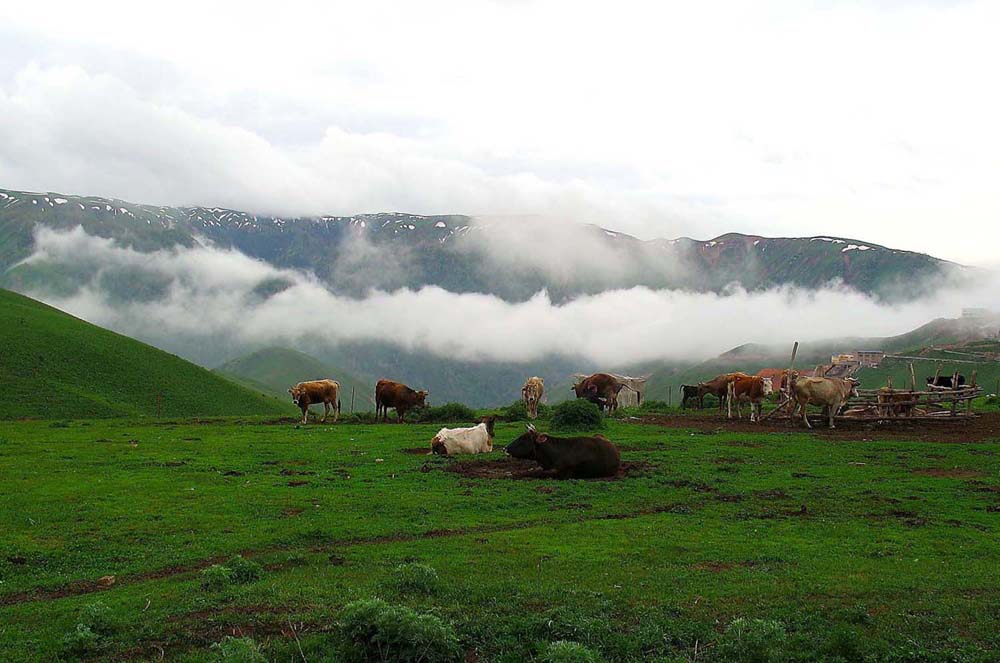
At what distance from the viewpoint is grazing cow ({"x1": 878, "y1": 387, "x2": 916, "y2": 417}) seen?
1433 inches

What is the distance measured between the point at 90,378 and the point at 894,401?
230 feet

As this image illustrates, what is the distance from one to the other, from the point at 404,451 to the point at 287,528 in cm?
1187

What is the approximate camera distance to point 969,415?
119 ft

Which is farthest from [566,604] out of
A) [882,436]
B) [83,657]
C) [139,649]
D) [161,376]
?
[161,376]

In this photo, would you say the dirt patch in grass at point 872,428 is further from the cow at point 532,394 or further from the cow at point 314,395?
the cow at point 314,395

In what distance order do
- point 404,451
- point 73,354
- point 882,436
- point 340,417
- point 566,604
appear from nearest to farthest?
1. point 566,604
2. point 404,451
3. point 882,436
4. point 340,417
5. point 73,354

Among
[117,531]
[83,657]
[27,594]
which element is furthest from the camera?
[117,531]

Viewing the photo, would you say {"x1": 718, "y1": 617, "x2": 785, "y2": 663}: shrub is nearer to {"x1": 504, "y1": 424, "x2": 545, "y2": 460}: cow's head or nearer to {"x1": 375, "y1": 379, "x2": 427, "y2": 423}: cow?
{"x1": 504, "y1": 424, "x2": 545, "y2": 460}: cow's head

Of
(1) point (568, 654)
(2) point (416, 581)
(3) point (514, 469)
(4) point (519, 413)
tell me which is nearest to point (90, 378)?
(4) point (519, 413)

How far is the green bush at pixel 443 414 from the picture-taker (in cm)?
3994

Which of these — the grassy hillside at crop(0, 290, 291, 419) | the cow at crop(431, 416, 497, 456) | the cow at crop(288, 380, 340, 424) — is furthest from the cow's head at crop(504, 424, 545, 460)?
the grassy hillside at crop(0, 290, 291, 419)

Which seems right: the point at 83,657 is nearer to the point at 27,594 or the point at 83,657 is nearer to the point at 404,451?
the point at 27,594

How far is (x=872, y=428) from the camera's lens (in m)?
34.4

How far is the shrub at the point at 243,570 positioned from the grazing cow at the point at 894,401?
33247 millimetres
